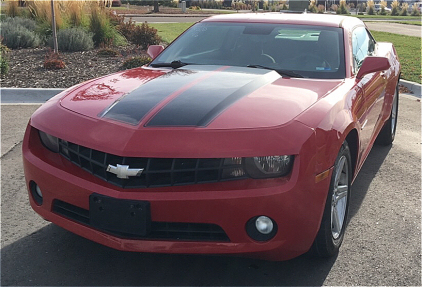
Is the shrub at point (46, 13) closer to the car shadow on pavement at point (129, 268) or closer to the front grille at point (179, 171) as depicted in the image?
the car shadow on pavement at point (129, 268)

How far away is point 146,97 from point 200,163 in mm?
747

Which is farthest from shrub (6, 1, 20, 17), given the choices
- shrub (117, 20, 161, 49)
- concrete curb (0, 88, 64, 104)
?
concrete curb (0, 88, 64, 104)

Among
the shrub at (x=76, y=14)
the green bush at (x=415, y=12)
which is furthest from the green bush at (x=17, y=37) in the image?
the green bush at (x=415, y=12)

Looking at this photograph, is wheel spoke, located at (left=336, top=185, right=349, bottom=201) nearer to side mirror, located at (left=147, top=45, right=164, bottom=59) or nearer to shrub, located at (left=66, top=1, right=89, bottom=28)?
side mirror, located at (left=147, top=45, right=164, bottom=59)

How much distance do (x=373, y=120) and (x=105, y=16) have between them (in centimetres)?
1001

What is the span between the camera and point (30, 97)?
852cm

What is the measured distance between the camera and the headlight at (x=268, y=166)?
9.27ft

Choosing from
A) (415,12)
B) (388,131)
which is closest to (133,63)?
(388,131)

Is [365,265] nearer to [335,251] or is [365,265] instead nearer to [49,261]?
[335,251]

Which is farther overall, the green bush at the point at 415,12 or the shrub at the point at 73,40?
the green bush at the point at 415,12

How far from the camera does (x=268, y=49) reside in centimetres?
439

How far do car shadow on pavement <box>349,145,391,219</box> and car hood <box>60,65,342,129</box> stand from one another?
1119 millimetres

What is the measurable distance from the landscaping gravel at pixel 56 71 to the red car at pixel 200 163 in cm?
587

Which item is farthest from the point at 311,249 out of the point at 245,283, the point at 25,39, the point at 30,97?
the point at 25,39
